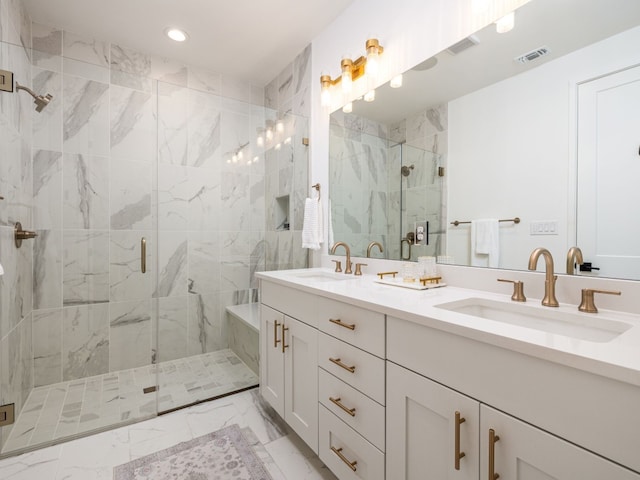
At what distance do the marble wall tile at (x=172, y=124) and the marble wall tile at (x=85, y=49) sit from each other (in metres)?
0.78

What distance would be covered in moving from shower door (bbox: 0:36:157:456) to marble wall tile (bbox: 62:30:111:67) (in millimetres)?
17

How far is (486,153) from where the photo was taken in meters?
1.26

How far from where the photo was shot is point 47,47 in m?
2.13

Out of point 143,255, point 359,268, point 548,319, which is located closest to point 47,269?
point 143,255

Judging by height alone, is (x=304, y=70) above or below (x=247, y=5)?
below

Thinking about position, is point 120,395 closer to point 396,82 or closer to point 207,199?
point 207,199

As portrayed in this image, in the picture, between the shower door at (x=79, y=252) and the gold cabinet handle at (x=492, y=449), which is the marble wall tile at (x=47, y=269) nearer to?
the shower door at (x=79, y=252)

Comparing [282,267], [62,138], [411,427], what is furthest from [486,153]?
[62,138]

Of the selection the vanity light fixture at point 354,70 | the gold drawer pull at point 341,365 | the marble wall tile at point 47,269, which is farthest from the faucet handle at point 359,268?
the marble wall tile at point 47,269

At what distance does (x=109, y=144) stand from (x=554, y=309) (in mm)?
2649

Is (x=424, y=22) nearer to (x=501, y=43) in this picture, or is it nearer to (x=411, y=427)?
(x=501, y=43)

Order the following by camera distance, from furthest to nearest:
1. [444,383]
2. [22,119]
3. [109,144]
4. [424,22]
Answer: [109,144] < [22,119] < [424,22] < [444,383]

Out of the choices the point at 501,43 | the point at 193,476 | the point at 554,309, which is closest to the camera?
the point at 554,309

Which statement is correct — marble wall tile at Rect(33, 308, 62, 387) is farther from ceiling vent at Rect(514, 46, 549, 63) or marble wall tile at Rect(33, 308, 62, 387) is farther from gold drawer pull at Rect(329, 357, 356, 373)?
ceiling vent at Rect(514, 46, 549, 63)
